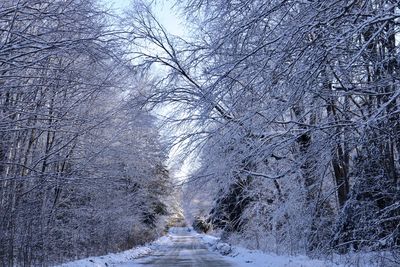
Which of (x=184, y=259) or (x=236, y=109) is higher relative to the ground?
(x=236, y=109)

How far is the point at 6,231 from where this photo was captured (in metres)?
9.45

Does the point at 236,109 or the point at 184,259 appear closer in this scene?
the point at 236,109

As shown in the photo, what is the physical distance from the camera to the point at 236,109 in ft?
26.4

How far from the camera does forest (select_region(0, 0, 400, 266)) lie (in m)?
5.31

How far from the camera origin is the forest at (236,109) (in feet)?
17.4

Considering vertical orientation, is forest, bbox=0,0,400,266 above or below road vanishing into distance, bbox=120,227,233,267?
above

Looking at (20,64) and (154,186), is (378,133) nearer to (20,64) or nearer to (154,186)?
(20,64)

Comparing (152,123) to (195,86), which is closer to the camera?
(195,86)

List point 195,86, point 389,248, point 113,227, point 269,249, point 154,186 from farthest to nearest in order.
A: point 154,186, point 113,227, point 269,249, point 195,86, point 389,248

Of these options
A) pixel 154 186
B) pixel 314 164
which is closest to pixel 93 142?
pixel 314 164

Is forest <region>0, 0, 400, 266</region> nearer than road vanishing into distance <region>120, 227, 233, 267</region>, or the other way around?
forest <region>0, 0, 400, 266</region>

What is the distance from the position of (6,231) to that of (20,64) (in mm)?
5284

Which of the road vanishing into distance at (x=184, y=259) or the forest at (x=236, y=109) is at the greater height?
the forest at (x=236, y=109)

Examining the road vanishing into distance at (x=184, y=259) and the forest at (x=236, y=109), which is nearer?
the forest at (x=236, y=109)
